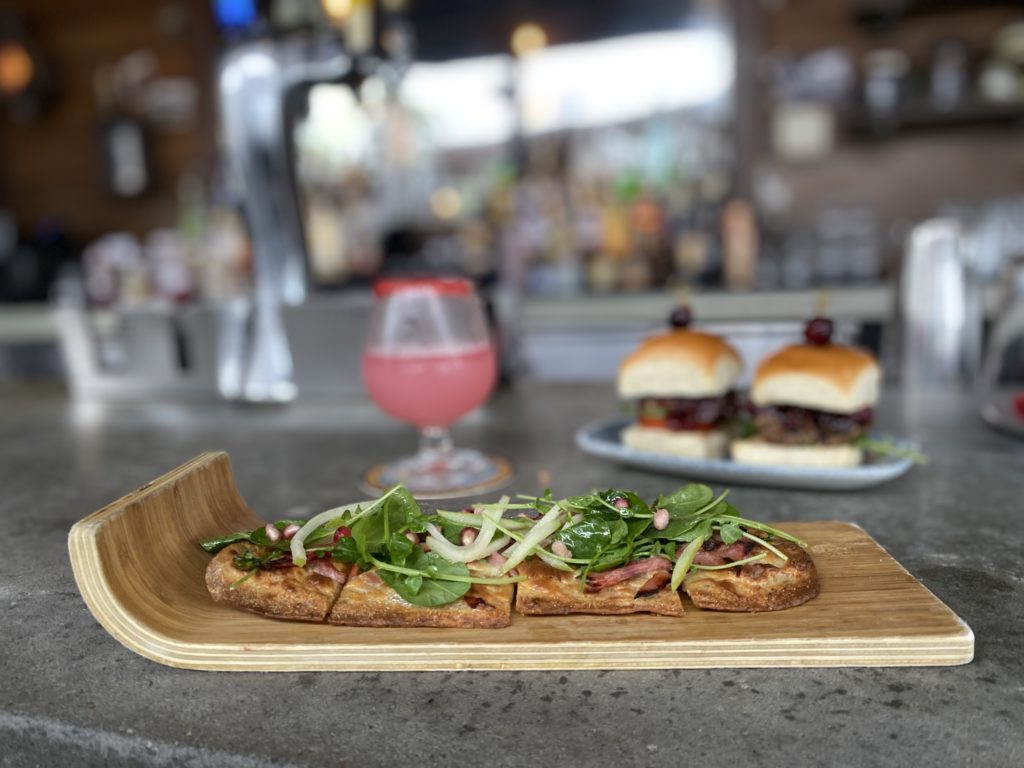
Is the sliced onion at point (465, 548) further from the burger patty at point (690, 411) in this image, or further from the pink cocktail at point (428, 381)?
the burger patty at point (690, 411)

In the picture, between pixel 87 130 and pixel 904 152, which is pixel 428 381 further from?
pixel 87 130

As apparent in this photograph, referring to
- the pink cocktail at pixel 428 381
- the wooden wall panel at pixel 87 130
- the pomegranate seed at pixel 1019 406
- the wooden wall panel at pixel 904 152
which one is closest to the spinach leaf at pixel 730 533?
the pink cocktail at pixel 428 381

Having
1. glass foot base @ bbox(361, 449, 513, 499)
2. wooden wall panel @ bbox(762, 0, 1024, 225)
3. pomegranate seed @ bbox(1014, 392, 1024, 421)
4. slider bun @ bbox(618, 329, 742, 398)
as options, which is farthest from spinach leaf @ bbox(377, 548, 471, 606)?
wooden wall panel @ bbox(762, 0, 1024, 225)

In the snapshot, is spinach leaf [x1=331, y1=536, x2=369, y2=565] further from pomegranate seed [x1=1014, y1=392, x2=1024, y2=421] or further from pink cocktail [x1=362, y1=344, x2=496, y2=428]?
pomegranate seed [x1=1014, y1=392, x2=1024, y2=421]

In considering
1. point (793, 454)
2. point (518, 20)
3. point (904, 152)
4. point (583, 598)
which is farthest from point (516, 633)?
point (518, 20)

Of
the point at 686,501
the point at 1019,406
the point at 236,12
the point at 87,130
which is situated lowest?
the point at 1019,406

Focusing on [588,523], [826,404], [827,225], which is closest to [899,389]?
[826,404]
